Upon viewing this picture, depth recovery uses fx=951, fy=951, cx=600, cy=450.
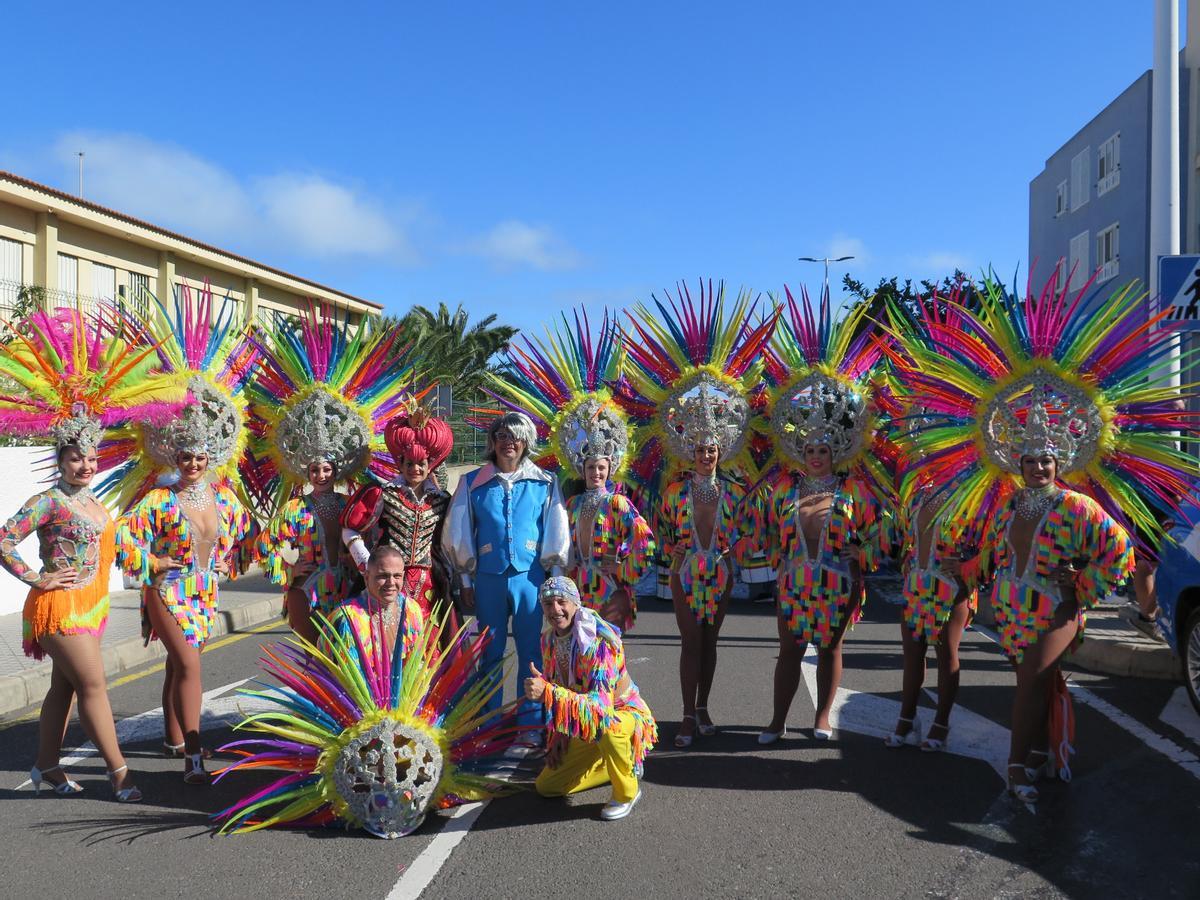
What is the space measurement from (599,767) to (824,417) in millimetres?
2121

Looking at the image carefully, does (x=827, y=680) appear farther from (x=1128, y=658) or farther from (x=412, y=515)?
(x=1128, y=658)

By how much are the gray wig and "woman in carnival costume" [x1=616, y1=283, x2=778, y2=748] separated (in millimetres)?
846

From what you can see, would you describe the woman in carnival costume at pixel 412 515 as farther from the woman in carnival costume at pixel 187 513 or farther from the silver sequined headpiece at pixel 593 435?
the silver sequined headpiece at pixel 593 435

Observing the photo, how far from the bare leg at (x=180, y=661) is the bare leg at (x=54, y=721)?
44 centimetres

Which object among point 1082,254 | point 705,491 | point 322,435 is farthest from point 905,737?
point 1082,254

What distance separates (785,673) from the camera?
4.99m

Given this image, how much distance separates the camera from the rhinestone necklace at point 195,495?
15.2ft

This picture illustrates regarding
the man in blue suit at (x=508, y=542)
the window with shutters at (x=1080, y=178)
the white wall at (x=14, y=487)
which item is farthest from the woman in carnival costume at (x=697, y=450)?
the window with shutters at (x=1080, y=178)

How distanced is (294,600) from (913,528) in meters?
3.20

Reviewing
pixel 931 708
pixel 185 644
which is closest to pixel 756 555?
pixel 931 708

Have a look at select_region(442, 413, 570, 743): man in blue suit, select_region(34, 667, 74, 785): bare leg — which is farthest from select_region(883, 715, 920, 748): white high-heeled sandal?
select_region(34, 667, 74, 785): bare leg

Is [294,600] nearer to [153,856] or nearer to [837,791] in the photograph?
[153,856]

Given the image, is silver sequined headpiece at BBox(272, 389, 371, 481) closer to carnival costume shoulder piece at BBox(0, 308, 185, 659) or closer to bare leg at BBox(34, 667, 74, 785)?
carnival costume shoulder piece at BBox(0, 308, 185, 659)

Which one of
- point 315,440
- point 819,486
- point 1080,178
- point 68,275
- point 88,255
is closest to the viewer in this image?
point 315,440
